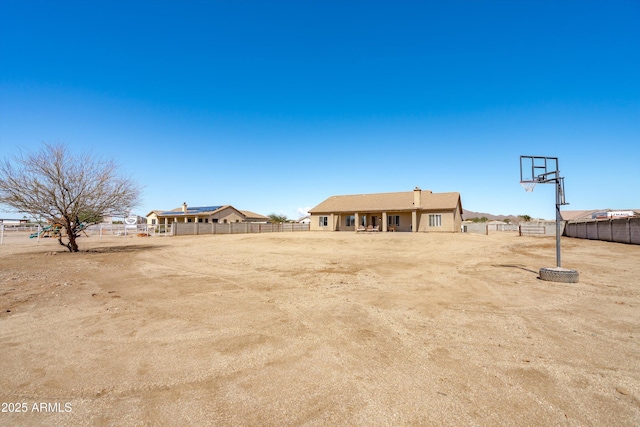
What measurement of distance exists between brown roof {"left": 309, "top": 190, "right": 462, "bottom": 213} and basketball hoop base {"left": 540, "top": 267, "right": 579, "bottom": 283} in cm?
2535

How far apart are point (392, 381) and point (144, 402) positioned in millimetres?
2477

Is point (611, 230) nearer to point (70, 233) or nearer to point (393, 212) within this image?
point (393, 212)

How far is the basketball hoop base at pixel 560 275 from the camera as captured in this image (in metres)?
8.48

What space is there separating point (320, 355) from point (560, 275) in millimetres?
8233

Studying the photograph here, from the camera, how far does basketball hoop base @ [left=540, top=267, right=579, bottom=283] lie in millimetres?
8477

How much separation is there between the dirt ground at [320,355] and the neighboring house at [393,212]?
86.5 feet

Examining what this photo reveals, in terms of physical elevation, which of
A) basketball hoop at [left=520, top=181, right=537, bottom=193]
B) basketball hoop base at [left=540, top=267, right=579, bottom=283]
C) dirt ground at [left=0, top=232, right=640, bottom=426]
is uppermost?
basketball hoop at [left=520, top=181, right=537, bottom=193]

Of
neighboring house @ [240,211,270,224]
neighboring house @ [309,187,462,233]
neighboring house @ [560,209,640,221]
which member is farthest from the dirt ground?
neighboring house @ [240,211,270,224]

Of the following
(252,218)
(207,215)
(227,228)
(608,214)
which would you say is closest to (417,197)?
(227,228)

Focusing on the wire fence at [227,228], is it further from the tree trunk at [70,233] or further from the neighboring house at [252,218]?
the tree trunk at [70,233]

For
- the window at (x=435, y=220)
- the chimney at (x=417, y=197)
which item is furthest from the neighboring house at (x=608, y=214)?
the chimney at (x=417, y=197)

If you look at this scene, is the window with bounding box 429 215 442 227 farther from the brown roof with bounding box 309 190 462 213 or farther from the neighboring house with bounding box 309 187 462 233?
the brown roof with bounding box 309 190 462 213

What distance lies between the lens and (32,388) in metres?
3.08

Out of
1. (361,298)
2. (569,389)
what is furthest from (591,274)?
(569,389)
